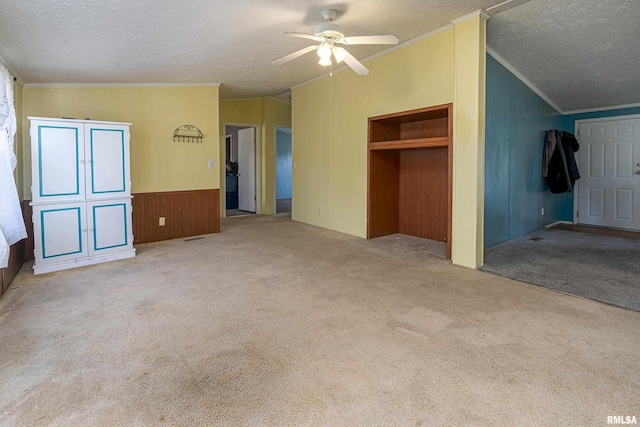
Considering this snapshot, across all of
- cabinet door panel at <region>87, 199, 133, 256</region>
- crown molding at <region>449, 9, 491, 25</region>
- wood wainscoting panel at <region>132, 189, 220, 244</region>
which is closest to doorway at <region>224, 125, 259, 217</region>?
wood wainscoting panel at <region>132, 189, 220, 244</region>

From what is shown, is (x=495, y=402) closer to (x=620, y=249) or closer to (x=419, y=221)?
(x=419, y=221)

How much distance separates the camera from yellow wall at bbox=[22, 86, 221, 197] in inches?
181

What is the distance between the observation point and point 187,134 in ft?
18.1

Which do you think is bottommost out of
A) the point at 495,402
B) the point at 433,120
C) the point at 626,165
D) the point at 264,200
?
the point at 495,402

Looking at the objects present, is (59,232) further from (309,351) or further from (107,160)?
(309,351)

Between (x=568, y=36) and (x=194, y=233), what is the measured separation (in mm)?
5529

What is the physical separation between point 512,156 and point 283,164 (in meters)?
6.71

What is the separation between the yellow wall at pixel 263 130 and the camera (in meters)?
7.71

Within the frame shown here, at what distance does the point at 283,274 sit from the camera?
11.7 ft

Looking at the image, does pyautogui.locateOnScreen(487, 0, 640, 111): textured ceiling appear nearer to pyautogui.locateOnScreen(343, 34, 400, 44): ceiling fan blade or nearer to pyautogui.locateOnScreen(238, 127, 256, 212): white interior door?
pyautogui.locateOnScreen(343, 34, 400, 44): ceiling fan blade

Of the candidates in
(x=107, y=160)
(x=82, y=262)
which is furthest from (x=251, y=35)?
(x=82, y=262)

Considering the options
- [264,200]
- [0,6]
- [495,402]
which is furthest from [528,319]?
[264,200]

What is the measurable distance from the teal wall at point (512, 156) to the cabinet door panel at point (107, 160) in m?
4.40

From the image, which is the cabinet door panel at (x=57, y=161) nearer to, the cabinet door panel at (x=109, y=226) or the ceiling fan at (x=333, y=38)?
the cabinet door panel at (x=109, y=226)
